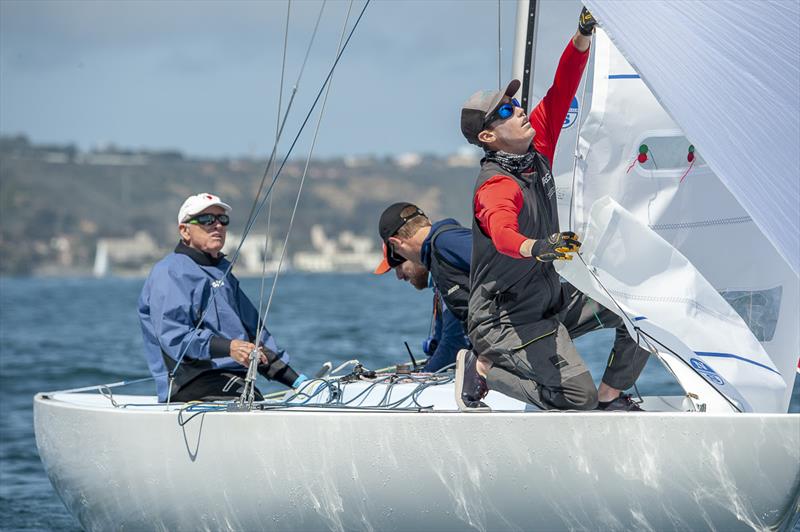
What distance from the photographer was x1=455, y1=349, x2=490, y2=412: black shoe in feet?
11.2

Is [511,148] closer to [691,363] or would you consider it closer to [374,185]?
[691,363]

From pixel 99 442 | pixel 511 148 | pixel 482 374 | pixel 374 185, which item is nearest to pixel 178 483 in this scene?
pixel 99 442

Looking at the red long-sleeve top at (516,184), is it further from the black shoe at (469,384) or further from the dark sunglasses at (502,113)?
the black shoe at (469,384)

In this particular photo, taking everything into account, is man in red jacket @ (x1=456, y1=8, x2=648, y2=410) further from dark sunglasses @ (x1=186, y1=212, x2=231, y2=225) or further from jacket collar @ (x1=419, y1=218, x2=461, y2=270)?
dark sunglasses @ (x1=186, y1=212, x2=231, y2=225)

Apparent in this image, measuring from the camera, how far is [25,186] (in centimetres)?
9488

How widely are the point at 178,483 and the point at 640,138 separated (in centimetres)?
181

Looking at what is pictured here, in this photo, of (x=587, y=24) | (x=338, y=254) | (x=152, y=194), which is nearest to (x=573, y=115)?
(x=587, y=24)

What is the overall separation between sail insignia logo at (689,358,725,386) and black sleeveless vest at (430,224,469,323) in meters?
0.74

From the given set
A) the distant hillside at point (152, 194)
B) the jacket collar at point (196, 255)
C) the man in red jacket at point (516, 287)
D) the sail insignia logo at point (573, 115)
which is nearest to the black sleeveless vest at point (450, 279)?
the man in red jacket at point (516, 287)

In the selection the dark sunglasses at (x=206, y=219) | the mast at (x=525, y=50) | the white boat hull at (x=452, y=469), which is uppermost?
the mast at (x=525, y=50)

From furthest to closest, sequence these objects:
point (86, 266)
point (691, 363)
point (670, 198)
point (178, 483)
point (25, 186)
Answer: point (25, 186)
point (86, 266)
point (670, 198)
point (178, 483)
point (691, 363)

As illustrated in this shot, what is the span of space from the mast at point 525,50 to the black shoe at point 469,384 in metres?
1.08

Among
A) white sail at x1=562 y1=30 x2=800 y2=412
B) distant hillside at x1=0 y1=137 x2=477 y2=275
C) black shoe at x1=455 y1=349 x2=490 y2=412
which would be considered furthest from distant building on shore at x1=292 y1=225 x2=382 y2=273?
black shoe at x1=455 y1=349 x2=490 y2=412

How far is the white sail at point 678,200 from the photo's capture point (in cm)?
360
